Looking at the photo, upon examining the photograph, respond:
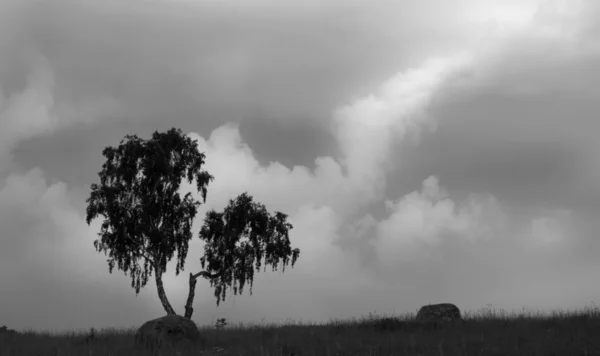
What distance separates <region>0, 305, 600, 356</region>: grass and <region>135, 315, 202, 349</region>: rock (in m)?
0.49

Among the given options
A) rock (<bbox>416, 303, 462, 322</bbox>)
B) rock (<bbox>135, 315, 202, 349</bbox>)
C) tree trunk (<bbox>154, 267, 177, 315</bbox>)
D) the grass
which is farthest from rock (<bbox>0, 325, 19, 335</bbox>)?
rock (<bbox>416, 303, 462, 322</bbox>)

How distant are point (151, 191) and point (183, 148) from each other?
3660mm

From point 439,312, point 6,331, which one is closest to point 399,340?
point 439,312

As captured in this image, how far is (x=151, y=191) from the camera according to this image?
36844 mm

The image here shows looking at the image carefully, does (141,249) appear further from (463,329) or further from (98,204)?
(463,329)

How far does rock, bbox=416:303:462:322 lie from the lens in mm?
21997

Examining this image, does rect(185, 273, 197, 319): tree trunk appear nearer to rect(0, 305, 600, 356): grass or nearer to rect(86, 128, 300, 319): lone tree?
rect(86, 128, 300, 319): lone tree

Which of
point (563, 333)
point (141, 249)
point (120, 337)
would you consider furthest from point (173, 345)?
point (141, 249)

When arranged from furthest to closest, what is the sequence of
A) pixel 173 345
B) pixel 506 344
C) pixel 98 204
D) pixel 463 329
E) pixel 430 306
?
1. pixel 98 204
2. pixel 430 306
3. pixel 463 329
4. pixel 173 345
5. pixel 506 344

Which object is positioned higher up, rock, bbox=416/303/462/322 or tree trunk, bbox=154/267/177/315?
tree trunk, bbox=154/267/177/315

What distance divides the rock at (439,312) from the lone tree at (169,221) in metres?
15.9

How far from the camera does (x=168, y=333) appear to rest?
16.3 m

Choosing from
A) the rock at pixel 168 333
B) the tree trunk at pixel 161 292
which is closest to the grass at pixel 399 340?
the rock at pixel 168 333

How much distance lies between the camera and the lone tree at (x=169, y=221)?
3622 cm
